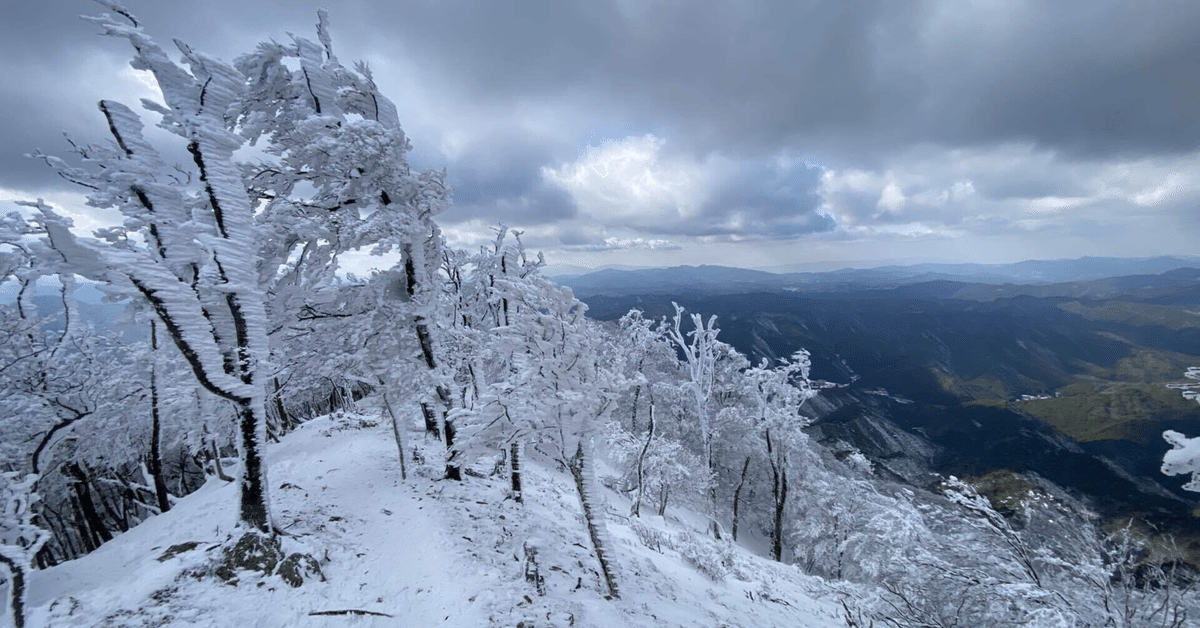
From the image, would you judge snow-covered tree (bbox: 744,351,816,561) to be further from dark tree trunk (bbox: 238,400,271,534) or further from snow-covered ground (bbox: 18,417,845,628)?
dark tree trunk (bbox: 238,400,271,534)

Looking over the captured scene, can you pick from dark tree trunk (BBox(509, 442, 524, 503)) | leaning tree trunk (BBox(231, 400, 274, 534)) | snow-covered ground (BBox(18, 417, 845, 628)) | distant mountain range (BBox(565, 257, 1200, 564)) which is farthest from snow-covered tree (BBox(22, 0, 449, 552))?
distant mountain range (BBox(565, 257, 1200, 564))

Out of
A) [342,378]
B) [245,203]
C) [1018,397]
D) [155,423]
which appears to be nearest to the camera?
[245,203]

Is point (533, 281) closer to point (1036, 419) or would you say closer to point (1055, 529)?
point (1055, 529)

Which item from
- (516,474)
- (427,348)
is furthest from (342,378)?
(516,474)

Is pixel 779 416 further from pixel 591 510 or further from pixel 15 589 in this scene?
pixel 15 589

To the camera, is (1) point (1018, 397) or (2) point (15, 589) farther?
(1) point (1018, 397)

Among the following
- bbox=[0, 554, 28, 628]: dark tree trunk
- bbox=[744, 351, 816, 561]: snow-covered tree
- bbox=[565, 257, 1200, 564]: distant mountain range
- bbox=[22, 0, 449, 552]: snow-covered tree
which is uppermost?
bbox=[22, 0, 449, 552]: snow-covered tree

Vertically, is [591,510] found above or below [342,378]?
below
